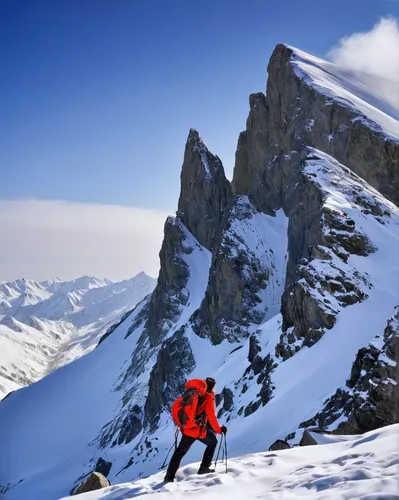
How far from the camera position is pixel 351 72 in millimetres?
85000

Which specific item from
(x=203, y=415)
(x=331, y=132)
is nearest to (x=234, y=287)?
(x=331, y=132)

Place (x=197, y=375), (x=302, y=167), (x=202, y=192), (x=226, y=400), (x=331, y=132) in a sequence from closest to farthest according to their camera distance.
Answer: (x=226, y=400) → (x=302, y=167) → (x=331, y=132) → (x=197, y=375) → (x=202, y=192)

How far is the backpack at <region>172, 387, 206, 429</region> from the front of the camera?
10.6 meters

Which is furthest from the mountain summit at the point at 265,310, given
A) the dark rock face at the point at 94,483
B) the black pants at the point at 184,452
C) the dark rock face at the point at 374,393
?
the black pants at the point at 184,452

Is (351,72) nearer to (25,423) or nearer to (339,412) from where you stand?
(339,412)

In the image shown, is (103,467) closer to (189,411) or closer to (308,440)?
(308,440)

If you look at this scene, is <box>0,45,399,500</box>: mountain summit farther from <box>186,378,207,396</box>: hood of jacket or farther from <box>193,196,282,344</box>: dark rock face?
<box>186,378,207,396</box>: hood of jacket

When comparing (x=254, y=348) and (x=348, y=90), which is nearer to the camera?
(x=254, y=348)

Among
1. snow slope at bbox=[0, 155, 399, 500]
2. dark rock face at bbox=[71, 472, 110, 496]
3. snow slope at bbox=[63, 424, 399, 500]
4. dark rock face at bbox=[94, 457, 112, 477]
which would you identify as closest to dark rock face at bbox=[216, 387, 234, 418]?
snow slope at bbox=[0, 155, 399, 500]

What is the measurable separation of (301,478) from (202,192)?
8930cm

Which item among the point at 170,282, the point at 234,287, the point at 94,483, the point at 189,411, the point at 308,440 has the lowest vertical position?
the point at 308,440

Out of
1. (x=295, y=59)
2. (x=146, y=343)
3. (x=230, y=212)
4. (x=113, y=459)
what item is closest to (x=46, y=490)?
(x=113, y=459)

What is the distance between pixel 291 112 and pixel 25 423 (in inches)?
3458

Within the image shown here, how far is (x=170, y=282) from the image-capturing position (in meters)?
99.8
